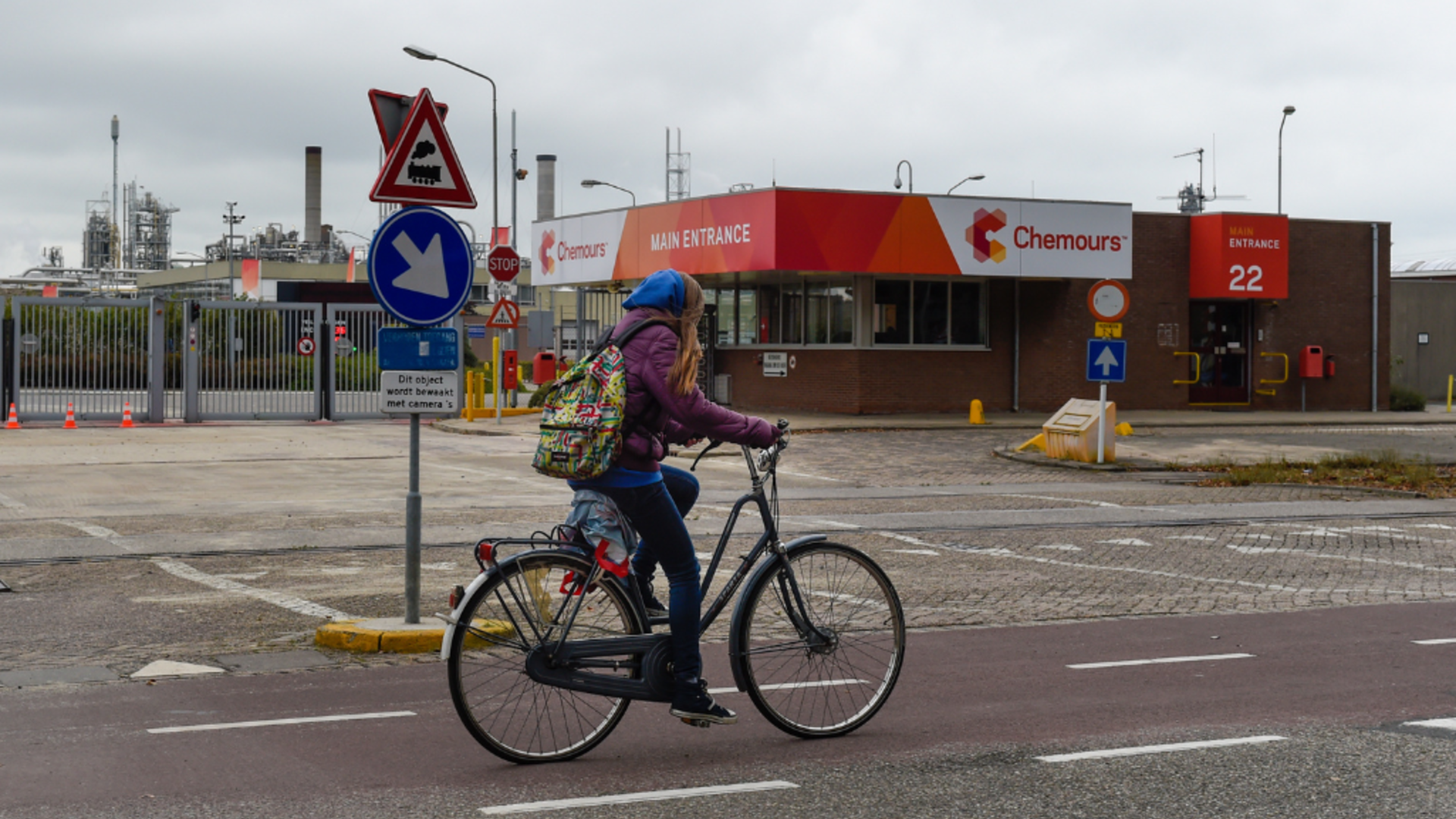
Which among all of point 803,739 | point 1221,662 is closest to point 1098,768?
point 803,739

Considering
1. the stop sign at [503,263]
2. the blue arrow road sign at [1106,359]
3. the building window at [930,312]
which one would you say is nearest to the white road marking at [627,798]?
the blue arrow road sign at [1106,359]

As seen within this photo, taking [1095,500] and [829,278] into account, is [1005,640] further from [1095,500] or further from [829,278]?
[829,278]

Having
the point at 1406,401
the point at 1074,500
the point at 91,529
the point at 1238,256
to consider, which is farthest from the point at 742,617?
the point at 1406,401

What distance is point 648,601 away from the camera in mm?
5906

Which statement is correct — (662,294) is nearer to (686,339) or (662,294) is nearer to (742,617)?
(686,339)

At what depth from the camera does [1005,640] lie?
8.47 m

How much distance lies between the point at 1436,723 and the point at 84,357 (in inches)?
1125

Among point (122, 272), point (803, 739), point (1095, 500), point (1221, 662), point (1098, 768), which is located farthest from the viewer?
point (122, 272)

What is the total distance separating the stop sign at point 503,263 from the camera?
29484 millimetres

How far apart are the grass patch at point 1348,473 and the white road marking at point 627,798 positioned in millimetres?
14515

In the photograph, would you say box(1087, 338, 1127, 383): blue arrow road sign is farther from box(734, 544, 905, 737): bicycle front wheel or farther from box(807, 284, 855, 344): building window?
box(734, 544, 905, 737): bicycle front wheel

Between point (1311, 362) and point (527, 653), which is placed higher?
point (1311, 362)

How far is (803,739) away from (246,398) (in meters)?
27.2

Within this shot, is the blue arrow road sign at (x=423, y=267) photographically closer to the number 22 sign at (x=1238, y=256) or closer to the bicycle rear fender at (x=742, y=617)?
the bicycle rear fender at (x=742, y=617)
